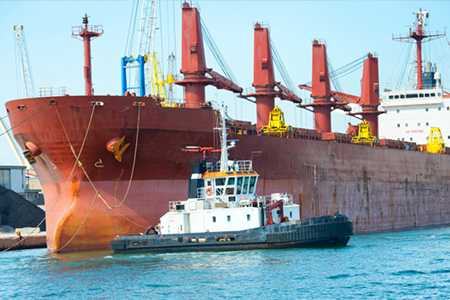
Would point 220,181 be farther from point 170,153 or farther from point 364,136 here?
point 364,136

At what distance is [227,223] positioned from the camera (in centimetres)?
3206

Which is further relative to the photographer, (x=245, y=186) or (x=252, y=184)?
(x=252, y=184)

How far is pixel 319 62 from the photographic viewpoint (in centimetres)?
4988

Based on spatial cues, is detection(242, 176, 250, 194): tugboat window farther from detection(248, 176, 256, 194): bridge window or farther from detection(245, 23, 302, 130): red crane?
detection(245, 23, 302, 130): red crane

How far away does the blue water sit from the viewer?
79.3ft

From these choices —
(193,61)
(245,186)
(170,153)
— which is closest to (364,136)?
(193,61)

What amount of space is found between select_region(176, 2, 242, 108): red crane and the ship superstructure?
21.9m

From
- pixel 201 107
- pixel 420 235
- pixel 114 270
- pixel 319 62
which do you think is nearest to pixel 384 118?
pixel 319 62

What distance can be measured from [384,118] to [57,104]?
31.6 metres

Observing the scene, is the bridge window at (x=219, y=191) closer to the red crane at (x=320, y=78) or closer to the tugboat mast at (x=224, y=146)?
the tugboat mast at (x=224, y=146)

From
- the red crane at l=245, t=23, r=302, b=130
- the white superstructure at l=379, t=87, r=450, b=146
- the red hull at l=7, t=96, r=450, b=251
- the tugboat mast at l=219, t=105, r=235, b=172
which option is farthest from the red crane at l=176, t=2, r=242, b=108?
the white superstructure at l=379, t=87, r=450, b=146

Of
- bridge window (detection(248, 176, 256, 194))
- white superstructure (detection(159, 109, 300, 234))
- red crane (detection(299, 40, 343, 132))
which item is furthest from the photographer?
red crane (detection(299, 40, 343, 132))

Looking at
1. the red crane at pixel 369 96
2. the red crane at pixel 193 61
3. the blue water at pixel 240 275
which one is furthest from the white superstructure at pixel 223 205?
the red crane at pixel 369 96

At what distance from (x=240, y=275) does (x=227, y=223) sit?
560 centimetres
